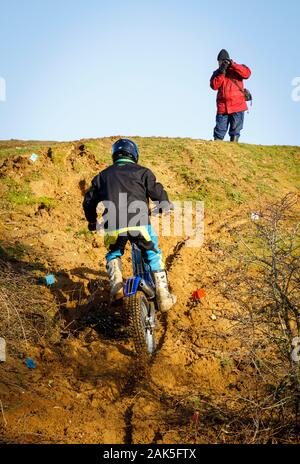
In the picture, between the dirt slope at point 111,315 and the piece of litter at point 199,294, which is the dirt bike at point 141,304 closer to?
the dirt slope at point 111,315

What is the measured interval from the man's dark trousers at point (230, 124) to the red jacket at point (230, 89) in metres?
0.19

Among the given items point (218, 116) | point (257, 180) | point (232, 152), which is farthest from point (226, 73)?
point (257, 180)

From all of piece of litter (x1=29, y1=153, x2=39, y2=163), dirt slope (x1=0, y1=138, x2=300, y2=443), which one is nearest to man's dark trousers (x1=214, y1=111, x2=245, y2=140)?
dirt slope (x1=0, y1=138, x2=300, y2=443)

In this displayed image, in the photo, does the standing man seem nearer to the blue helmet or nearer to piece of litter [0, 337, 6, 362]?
the blue helmet

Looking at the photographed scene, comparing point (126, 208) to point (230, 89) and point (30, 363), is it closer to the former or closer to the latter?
point (30, 363)

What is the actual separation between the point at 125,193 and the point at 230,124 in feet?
27.8

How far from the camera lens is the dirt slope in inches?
151

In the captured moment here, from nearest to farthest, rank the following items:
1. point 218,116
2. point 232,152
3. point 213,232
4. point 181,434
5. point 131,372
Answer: point 181,434 → point 131,372 → point 213,232 → point 232,152 → point 218,116

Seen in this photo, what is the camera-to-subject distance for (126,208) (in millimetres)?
4820

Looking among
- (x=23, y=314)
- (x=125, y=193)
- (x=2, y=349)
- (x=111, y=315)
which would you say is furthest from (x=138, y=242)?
(x=2, y=349)

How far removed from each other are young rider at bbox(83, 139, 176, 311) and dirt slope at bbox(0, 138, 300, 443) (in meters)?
0.78

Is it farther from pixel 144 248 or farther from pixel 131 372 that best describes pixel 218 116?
pixel 131 372

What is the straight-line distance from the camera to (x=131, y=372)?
4734 mm
